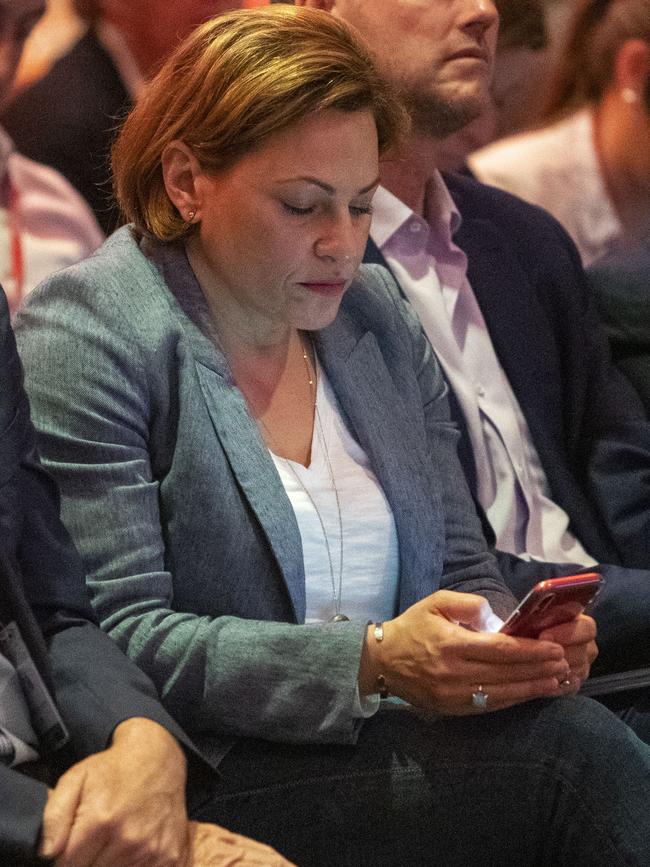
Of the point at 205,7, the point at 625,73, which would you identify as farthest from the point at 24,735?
the point at 625,73

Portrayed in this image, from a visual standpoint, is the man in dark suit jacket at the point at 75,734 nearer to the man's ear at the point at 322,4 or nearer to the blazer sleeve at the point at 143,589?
the blazer sleeve at the point at 143,589

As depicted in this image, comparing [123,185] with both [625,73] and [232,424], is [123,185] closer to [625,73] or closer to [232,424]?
[232,424]

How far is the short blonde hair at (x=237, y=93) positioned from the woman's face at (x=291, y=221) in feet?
0.09

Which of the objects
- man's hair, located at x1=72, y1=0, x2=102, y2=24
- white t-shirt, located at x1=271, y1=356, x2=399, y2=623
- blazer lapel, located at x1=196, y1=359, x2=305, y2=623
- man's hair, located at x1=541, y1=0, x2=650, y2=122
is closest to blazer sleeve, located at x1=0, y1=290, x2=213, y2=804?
blazer lapel, located at x1=196, y1=359, x2=305, y2=623

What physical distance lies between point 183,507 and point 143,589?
14 centimetres

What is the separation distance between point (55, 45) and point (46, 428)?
1.11 m

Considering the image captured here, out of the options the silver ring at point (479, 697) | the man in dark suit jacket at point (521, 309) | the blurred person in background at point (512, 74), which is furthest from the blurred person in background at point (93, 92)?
the silver ring at point (479, 697)

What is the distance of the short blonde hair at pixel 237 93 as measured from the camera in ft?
6.71

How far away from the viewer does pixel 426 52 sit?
292 cm

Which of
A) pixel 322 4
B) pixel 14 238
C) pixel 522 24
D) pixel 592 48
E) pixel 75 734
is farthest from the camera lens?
pixel 592 48

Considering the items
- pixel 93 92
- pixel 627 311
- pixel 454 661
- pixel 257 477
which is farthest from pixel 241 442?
pixel 627 311

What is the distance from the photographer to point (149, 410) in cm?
202

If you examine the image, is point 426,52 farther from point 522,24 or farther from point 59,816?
point 59,816

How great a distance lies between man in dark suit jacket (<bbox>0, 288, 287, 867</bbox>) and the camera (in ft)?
5.11
